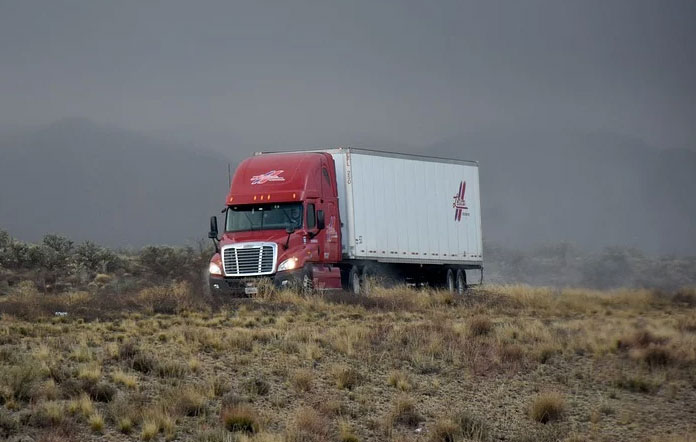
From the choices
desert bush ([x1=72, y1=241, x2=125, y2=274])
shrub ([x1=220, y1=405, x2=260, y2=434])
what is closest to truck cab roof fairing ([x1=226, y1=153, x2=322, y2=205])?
desert bush ([x1=72, y1=241, x2=125, y2=274])

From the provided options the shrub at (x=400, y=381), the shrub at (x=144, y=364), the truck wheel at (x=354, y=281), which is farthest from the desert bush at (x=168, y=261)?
the shrub at (x=400, y=381)

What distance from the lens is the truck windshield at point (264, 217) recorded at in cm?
3177

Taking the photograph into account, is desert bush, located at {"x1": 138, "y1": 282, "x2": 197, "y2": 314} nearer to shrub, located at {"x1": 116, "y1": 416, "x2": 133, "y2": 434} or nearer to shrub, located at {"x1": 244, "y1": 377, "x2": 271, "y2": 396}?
shrub, located at {"x1": 244, "y1": 377, "x2": 271, "y2": 396}

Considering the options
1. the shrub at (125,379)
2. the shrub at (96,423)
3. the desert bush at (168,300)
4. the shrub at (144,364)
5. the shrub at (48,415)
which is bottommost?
the shrub at (96,423)

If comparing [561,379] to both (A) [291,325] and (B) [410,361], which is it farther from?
(A) [291,325]

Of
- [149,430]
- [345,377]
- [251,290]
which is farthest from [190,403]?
[251,290]

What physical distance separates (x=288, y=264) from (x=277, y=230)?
3.73ft

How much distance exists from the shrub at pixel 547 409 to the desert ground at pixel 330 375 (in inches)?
0.8

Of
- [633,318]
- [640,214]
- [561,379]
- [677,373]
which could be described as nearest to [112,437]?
[561,379]

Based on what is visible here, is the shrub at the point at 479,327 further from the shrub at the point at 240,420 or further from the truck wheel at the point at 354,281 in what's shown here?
the truck wheel at the point at 354,281

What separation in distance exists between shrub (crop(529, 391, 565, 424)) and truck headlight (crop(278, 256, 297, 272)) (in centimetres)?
1545

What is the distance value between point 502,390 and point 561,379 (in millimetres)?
1575

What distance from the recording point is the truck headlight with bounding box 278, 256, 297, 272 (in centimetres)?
3106

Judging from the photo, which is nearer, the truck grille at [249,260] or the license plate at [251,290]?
the license plate at [251,290]
